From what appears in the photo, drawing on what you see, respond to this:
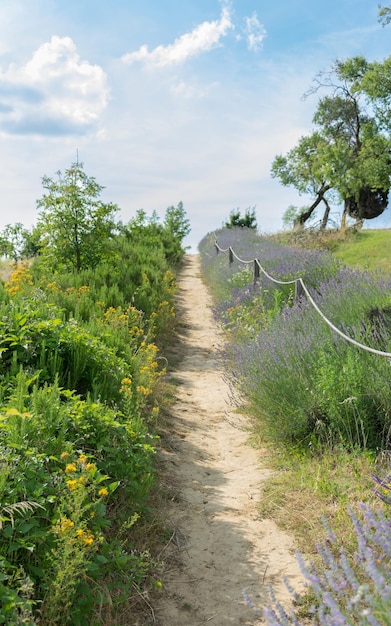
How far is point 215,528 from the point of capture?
14.0ft

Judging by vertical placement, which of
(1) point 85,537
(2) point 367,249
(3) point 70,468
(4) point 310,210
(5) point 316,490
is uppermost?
(4) point 310,210

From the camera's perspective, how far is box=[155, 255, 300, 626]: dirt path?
344 centimetres

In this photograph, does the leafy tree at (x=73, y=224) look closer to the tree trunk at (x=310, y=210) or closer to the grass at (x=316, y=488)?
the grass at (x=316, y=488)

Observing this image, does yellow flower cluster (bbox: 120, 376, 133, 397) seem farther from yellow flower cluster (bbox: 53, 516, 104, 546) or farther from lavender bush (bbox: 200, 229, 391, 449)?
yellow flower cluster (bbox: 53, 516, 104, 546)

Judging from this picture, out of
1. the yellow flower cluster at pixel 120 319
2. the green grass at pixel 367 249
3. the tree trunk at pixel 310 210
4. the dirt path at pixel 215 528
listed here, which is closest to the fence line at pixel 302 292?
the dirt path at pixel 215 528

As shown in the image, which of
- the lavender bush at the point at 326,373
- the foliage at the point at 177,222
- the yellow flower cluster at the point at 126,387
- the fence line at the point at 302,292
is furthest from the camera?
the foliage at the point at 177,222

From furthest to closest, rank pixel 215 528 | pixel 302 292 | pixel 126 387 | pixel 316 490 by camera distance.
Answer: pixel 302 292 → pixel 126 387 → pixel 316 490 → pixel 215 528

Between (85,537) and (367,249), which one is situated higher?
(367,249)

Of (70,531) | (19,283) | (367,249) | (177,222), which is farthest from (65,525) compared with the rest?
(177,222)

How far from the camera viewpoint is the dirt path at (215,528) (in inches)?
135

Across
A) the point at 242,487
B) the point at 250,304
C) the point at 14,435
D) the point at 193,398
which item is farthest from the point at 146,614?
the point at 250,304

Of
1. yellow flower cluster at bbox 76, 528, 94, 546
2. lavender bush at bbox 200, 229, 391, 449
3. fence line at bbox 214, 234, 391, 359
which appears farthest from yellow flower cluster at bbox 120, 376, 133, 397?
fence line at bbox 214, 234, 391, 359

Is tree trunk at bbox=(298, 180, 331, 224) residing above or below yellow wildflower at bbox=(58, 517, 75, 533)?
above

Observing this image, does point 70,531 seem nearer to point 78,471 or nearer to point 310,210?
point 78,471
